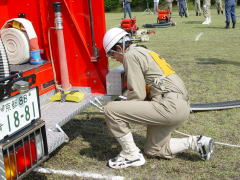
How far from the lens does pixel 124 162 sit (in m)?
3.27

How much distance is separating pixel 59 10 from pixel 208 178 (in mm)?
2302

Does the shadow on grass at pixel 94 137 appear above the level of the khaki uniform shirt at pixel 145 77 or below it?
below

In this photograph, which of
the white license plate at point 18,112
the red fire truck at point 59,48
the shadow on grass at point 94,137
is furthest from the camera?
the shadow on grass at point 94,137

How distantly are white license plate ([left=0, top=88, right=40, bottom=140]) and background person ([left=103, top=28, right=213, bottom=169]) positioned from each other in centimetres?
89

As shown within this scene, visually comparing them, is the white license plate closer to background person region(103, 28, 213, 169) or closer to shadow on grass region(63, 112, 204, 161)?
background person region(103, 28, 213, 169)

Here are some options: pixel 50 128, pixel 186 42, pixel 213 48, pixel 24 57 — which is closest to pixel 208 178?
pixel 50 128

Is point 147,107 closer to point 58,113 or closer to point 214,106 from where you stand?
point 58,113

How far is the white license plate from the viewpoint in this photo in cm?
219

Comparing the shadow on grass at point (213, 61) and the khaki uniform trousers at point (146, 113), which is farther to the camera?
the shadow on grass at point (213, 61)

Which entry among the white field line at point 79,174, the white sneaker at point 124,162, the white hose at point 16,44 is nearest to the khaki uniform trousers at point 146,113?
the white sneaker at point 124,162

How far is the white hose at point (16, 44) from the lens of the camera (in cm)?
360

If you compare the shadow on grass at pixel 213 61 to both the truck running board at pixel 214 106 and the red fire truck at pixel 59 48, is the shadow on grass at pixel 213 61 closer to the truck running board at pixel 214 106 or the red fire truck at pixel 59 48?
the truck running board at pixel 214 106

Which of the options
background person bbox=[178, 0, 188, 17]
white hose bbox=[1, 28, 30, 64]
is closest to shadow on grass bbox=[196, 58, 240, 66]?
white hose bbox=[1, 28, 30, 64]

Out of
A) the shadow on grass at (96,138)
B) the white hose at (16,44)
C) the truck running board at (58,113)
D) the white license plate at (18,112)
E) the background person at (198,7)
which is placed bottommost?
the shadow on grass at (96,138)
